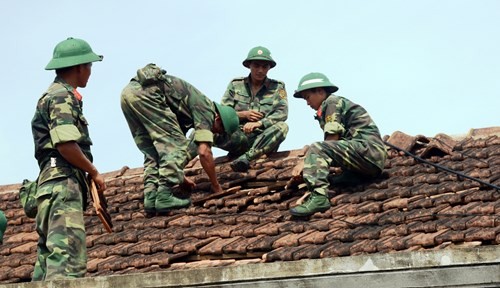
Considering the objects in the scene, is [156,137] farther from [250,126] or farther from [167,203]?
[250,126]

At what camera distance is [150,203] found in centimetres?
1491

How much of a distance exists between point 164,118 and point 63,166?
11.4ft

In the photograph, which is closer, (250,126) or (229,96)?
(250,126)

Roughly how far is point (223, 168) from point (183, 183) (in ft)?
3.24

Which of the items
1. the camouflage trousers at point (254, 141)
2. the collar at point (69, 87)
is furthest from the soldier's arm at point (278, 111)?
the collar at point (69, 87)

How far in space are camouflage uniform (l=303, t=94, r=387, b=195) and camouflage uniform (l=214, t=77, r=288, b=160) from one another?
1326 millimetres

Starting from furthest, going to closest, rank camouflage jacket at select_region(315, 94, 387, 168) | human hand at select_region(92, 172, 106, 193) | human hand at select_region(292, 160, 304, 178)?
camouflage jacket at select_region(315, 94, 387, 168)
human hand at select_region(292, 160, 304, 178)
human hand at select_region(92, 172, 106, 193)

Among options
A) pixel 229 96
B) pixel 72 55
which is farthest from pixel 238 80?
pixel 72 55

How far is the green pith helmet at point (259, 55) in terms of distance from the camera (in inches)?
675

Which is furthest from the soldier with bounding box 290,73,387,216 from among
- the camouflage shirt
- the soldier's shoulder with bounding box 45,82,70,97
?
the soldier's shoulder with bounding box 45,82,70,97

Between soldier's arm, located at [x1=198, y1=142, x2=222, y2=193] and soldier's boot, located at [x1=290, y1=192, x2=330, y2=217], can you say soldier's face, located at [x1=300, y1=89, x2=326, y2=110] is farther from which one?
soldier's boot, located at [x1=290, y1=192, x2=330, y2=217]

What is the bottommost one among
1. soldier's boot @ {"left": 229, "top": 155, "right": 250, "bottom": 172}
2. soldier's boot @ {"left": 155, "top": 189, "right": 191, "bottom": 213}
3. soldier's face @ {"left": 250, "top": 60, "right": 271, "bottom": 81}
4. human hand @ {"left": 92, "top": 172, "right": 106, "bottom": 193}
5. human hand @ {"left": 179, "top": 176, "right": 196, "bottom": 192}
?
human hand @ {"left": 92, "top": 172, "right": 106, "bottom": 193}

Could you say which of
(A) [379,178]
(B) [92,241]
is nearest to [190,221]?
(B) [92,241]

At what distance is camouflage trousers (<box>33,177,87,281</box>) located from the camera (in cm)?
1168
